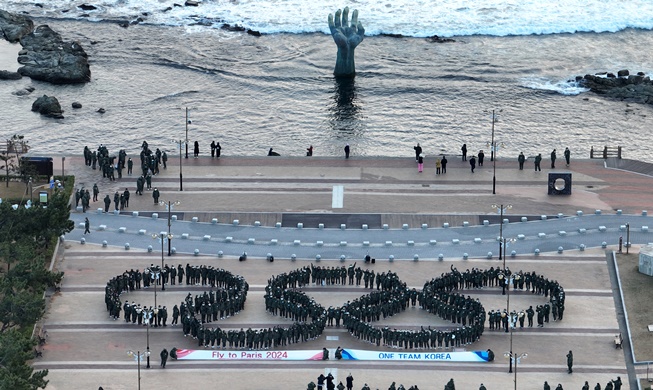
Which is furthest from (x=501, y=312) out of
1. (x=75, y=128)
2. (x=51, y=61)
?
(x=51, y=61)

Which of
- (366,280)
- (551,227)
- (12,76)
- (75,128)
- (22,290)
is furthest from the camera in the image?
(12,76)

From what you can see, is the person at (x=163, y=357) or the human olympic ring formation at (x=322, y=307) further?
the human olympic ring formation at (x=322, y=307)

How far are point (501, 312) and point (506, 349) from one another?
4.46 metres

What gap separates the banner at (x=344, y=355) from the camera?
126 metres

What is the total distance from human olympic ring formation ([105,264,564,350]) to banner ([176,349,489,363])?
1.36 metres

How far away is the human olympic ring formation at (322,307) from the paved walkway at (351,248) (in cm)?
93

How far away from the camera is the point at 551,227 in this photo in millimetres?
147375

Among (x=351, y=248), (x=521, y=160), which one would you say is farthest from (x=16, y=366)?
(x=521, y=160)

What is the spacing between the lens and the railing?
540 ft

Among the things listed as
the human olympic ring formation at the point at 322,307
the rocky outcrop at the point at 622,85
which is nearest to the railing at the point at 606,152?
the rocky outcrop at the point at 622,85

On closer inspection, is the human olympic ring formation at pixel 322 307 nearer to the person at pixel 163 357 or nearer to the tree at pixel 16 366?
the person at pixel 163 357

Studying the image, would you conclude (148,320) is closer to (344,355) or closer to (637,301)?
(344,355)

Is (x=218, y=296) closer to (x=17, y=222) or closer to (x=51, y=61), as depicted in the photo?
(x=17, y=222)

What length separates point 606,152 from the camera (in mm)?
164375
